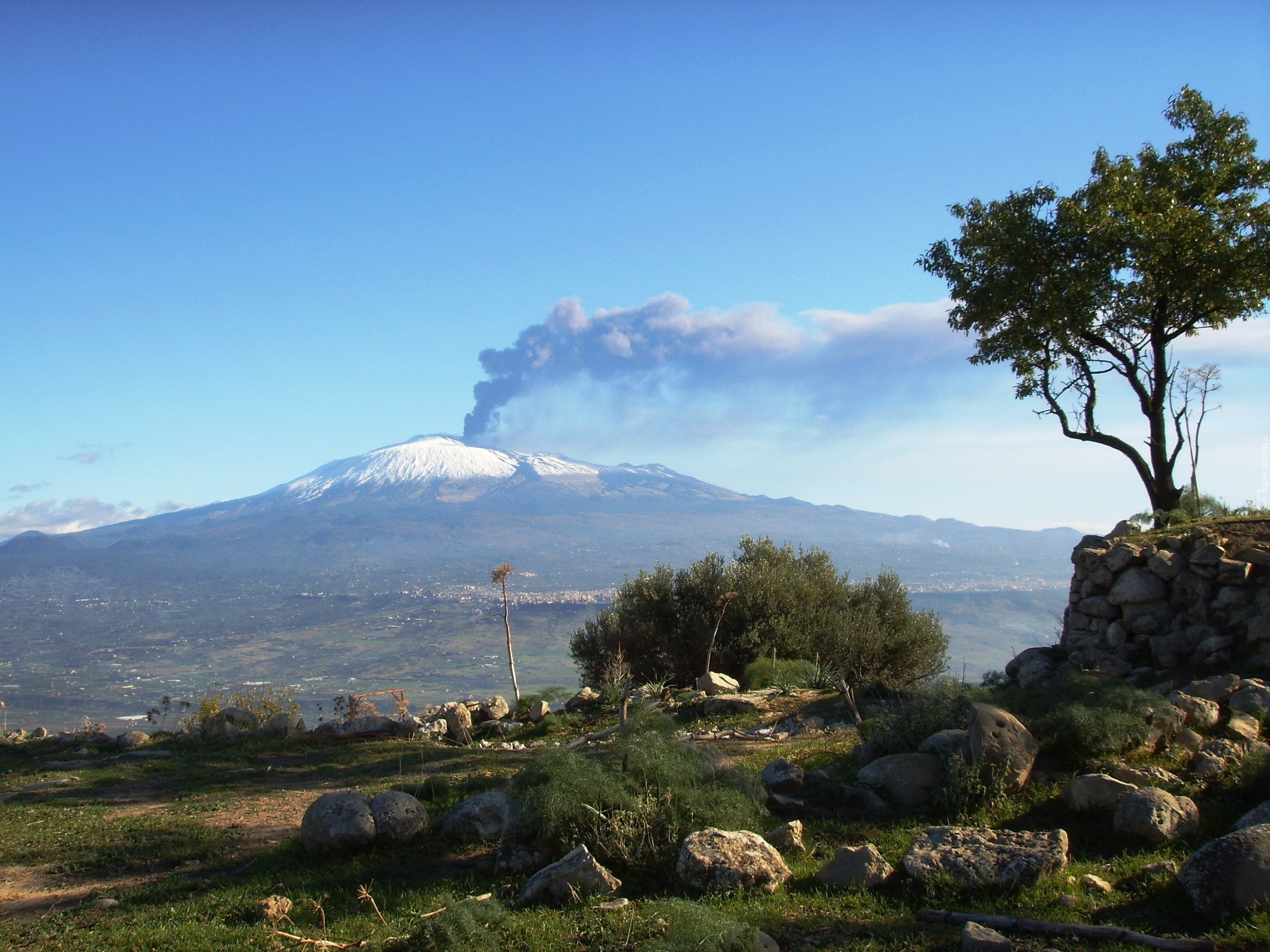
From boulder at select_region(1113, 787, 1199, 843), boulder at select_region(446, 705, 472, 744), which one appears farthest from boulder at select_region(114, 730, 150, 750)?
boulder at select_region(1113, 787, 1199, 843)

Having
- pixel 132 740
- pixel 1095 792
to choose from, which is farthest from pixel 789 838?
pixel 132 740

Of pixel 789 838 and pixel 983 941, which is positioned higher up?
pixel 983 941

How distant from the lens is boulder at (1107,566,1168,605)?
47.6 ft

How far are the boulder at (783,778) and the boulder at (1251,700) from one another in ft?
17.7

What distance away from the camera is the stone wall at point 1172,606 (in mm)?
13227

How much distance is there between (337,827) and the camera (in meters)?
9.67

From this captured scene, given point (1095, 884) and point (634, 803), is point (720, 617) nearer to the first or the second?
point (634, 803)

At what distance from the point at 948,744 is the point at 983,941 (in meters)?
4.02

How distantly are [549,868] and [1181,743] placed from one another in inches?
287

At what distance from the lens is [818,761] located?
39.4ft

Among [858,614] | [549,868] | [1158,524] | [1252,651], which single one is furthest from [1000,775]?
[858,614]

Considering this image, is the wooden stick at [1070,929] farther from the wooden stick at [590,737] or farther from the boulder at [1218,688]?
the wooden stick at [590,737]

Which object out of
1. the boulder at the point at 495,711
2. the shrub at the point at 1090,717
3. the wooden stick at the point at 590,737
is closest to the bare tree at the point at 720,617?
the wooden stick at the point at 590,737

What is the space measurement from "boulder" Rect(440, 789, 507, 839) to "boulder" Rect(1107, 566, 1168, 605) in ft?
36.8
